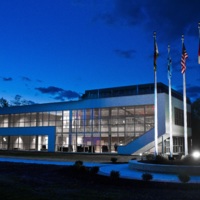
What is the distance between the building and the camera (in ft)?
153

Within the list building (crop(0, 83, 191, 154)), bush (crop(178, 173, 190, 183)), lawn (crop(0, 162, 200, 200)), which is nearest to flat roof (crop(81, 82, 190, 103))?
building (crop(0, 83, 191, 154))

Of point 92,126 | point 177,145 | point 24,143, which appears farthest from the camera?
point 24,143

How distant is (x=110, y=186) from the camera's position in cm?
1511

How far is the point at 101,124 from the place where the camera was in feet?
170

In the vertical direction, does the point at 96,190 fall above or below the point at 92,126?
below

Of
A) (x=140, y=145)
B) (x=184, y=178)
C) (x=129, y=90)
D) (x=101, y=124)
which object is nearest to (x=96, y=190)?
(x=184, y=178)

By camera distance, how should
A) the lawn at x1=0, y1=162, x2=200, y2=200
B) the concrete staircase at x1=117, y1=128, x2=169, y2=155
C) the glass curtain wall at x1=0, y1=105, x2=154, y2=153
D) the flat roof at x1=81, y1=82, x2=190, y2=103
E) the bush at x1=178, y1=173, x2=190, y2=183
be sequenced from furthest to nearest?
the flat roof at x1=81, y1=82, x2=190, y2=103 < the glass curtain wall at x1=0, y1=105, x2=154, y2=153 < the concrete staircase at x1=117, y1=128, x2=169, y2=155 < the bush at x1=178, y1=173, x2=190, y2=183 < the lawn at x1=0, y1=162, x2=200, y2=200

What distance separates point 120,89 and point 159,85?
22.2 feet

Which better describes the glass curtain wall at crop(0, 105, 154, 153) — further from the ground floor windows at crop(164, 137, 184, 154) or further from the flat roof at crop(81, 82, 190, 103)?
the flat roof at crop(81, 82, 190, 103)

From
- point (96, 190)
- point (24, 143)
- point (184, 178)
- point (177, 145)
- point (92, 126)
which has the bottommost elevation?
point (96, 190)

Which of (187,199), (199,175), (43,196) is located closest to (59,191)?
(43,196)

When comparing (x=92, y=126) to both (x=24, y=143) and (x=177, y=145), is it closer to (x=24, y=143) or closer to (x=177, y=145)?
(x=177, y=145)

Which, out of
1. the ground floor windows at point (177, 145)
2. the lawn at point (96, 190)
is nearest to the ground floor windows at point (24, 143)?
the ground floor windows at point (177, 145)

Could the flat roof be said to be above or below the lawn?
above
